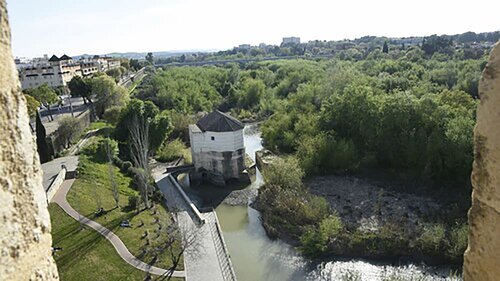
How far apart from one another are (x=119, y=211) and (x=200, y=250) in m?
5.91

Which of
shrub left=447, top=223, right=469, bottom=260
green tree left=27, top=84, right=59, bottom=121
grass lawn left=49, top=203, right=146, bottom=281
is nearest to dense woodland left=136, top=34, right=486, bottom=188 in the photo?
shrub left=447, top=223, right=469, bottom=260

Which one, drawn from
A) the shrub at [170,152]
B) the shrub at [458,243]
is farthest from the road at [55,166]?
the shrub at [458,243]

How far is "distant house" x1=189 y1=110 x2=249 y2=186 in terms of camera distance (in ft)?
100

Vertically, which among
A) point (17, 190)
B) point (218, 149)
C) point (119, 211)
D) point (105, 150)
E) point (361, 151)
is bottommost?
point (119, 211)

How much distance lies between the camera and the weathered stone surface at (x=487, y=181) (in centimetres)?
449

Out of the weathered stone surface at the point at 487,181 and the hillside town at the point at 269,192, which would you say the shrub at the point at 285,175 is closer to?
the hillside town at the point at 269,192

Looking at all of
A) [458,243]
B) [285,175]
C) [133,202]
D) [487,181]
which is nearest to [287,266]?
[285,175]

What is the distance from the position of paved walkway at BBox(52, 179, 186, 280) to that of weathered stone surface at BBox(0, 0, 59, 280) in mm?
14095

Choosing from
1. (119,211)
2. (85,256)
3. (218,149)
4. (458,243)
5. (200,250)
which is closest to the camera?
(85,256)

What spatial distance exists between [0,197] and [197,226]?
20158 millimetres

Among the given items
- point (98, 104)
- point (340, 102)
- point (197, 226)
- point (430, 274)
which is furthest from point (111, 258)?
point (98, 104)

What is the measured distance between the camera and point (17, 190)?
3809 millimetres

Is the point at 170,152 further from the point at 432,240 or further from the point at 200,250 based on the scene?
the point at 432,240

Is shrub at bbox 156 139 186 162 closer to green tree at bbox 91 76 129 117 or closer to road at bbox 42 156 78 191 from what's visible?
road at bbox 42 156 78 191
